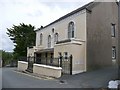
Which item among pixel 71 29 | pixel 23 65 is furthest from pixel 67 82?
pixel 23 65

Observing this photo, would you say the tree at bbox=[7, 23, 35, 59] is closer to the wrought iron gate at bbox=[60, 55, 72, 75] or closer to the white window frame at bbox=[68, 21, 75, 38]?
the white window frame at bbox=[68, 21, 75, 38]

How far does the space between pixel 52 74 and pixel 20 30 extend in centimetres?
3516

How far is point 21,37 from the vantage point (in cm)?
5409

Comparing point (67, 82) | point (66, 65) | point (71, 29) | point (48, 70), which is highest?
point (71, 29)

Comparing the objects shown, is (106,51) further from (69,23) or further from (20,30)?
(20,30)

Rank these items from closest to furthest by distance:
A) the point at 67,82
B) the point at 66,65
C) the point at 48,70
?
the point at 67,82, the point at 48,70, the point at 66,65

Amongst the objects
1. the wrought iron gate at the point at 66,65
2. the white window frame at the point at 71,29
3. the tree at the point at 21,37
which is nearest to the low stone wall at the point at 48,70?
the wrought iron gate at the point at 66,65

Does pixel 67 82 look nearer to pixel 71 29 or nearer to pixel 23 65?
pixel 71 29

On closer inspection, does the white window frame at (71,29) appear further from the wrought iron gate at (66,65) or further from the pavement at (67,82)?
the pavement at (67,82)

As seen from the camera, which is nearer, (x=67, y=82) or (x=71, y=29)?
(x=67, y=82)

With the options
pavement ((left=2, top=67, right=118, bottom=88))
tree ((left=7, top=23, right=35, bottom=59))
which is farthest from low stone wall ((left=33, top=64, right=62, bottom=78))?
tree ((left=7, top=23, right=35, bottom=59))

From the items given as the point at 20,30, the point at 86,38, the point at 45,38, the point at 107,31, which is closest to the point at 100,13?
the point at 107,31

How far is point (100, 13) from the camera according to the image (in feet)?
89.2

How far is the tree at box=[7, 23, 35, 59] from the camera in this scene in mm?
51562
